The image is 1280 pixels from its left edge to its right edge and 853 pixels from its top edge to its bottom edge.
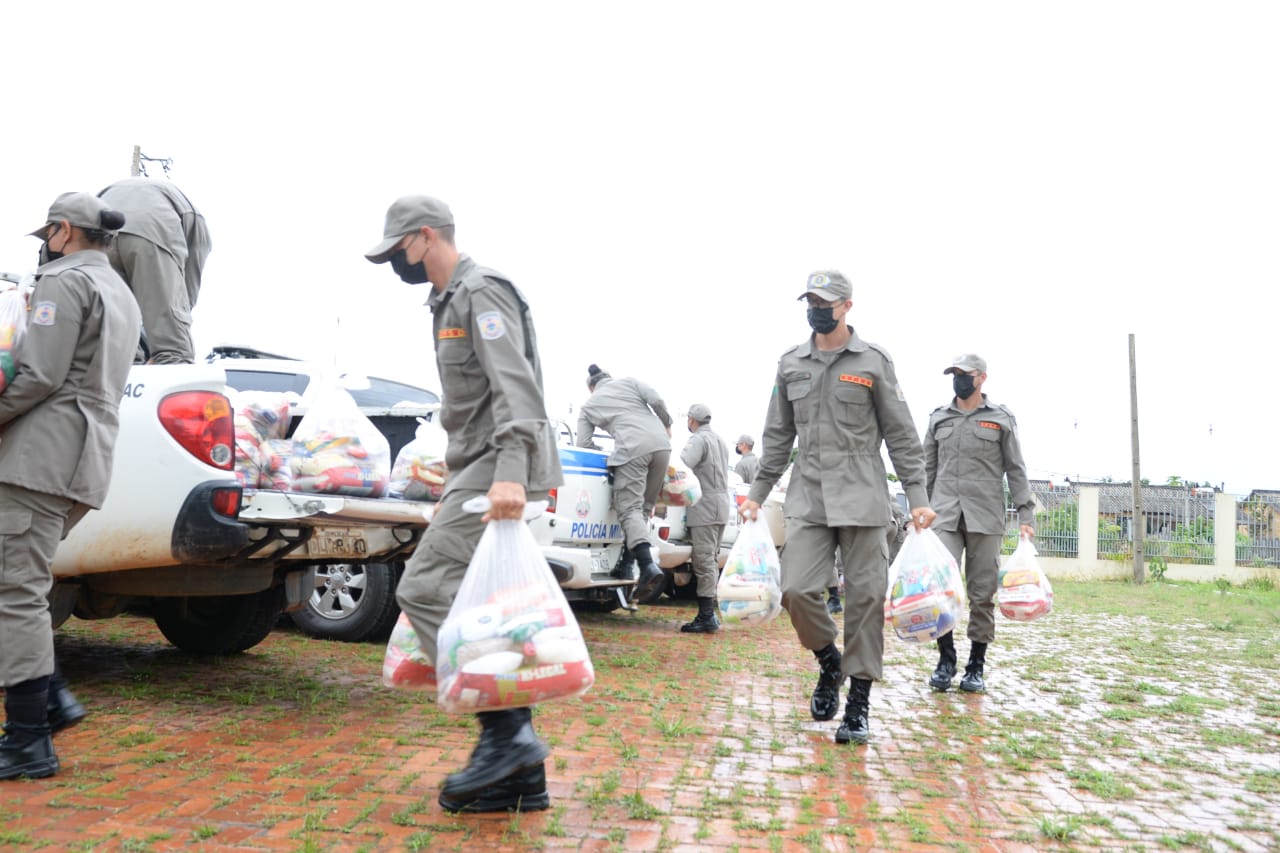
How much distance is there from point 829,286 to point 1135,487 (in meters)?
23.7

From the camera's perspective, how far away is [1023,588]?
7.16 meters

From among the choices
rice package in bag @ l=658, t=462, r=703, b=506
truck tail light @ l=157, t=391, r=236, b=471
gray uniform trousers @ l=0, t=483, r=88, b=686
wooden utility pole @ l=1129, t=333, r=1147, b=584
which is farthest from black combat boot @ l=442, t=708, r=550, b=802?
wooden utility pole @ l=1129, t=333, r=1147, b=584

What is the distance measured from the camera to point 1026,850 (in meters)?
3.66

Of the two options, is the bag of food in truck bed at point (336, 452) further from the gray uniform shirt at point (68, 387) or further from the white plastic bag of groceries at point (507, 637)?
the white plastic bag of groceries at point (507, 637)

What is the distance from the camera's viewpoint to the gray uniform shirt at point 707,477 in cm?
987

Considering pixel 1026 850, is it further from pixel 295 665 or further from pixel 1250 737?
pixel 295 665

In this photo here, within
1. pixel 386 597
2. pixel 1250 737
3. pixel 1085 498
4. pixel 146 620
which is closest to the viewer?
pixel 1250 737

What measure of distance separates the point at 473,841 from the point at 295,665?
328cm

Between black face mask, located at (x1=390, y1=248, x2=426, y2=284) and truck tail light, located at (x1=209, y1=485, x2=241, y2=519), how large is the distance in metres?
1.38

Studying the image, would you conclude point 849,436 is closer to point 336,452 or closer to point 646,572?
point 336,452

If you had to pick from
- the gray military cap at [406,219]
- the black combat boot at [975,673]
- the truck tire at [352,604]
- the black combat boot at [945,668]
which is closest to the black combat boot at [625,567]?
the truck tire at [352,604]

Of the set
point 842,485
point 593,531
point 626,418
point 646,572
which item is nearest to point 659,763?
point 842,485

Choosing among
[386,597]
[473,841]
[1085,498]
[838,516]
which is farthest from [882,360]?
[1085,498]

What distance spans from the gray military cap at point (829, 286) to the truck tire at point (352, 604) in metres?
3.25
